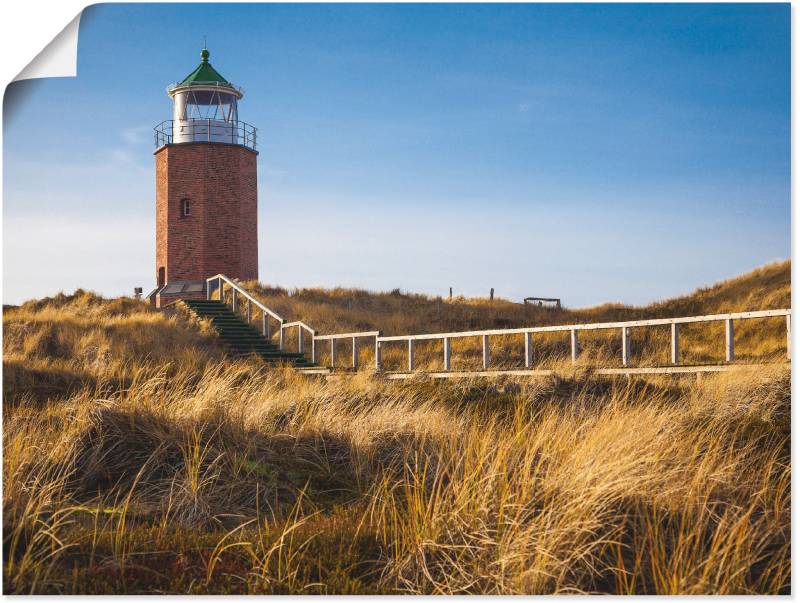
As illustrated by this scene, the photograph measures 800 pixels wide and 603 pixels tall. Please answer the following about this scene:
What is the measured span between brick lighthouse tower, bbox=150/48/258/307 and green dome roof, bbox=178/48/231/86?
0.09m

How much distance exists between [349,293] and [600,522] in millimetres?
30786

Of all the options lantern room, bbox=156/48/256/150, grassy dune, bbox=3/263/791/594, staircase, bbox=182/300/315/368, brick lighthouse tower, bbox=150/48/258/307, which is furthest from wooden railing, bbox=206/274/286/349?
grassy dune, bbox=3/263/791/594

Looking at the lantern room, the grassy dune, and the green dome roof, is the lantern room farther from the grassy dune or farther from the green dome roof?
the grassy dune

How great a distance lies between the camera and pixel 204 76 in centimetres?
3241

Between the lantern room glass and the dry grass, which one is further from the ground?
the lantern room glass

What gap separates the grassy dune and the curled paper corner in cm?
241

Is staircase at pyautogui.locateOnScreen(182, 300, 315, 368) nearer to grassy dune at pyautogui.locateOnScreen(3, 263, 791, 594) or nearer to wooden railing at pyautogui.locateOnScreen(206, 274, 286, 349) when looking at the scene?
wooden railing at pyautogui.locateOnScreen(206, 274, 286, 349)

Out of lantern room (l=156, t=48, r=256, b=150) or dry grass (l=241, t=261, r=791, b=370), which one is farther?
lantern room (l=156, t=48, r=256, b=150)

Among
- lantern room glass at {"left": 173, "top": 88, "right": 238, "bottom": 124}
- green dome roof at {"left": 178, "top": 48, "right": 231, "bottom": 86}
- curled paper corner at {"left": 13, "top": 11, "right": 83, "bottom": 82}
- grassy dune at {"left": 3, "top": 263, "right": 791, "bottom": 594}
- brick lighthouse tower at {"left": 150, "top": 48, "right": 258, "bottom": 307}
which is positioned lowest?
grassy dune at {"left": 3, "top": 263, "right": 791, "bottom": 594}

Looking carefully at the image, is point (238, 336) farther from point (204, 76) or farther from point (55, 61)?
point (55, 61)

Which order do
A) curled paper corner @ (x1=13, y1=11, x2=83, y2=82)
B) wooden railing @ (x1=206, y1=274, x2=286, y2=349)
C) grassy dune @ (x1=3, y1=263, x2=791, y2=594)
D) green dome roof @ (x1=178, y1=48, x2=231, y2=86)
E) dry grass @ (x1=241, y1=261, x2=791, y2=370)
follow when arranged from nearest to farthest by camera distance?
1. grassy dune @ (x1=3, y1=263, x2=791, y2=594)
2. curled paper corner @ (x1=13, y1=11, x2=83, y2=82)
3. dry grass @ (x1=241, y1=261, x2=791, y2=370)
4. wooden railing @ (x1=206, y1=274, x2=286, y2=349)
5. green dome roof @ (x1=178, y1=48, x2=231, y2=86)

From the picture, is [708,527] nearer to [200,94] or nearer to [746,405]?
[746,405]

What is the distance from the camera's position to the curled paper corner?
4598 millimetres

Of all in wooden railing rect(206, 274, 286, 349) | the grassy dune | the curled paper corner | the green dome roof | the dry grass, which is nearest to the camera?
the grassy dune
